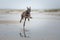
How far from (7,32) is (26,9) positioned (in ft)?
0.97

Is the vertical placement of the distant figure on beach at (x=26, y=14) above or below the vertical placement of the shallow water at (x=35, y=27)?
above

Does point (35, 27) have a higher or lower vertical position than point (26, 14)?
lower

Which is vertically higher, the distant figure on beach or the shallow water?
the distant figure on beach

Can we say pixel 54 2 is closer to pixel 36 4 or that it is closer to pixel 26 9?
pixel 36 4

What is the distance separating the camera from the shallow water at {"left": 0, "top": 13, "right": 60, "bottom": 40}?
125 centimetres

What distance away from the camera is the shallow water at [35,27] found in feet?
4.09

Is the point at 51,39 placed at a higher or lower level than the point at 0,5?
lower

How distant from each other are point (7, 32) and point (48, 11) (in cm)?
45

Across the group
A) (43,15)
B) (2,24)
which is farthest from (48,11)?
(2,24)

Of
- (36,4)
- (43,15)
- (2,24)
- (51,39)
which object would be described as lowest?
(51,39)

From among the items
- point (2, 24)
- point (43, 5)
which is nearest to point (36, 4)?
point (43, 5)

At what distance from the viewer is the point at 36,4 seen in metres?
1.25

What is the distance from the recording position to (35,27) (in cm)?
126

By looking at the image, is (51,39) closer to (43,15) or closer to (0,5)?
(43,15)
